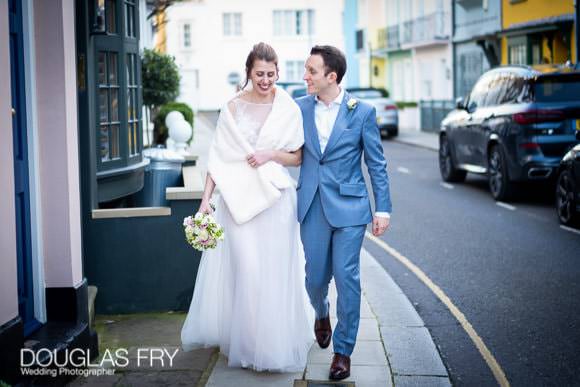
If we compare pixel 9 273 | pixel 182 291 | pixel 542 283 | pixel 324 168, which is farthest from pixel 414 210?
pixel 9 273

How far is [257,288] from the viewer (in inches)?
233

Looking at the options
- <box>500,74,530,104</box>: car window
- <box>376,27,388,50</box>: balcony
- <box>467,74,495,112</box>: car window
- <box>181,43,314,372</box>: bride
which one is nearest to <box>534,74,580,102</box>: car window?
<box>500,74,530,104</box>: car window

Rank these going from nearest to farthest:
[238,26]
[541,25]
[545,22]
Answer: [545,22] < [541,25] < [238,26]

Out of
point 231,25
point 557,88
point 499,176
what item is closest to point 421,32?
point 231,25

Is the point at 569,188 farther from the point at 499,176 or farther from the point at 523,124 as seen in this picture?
the point at 499,176

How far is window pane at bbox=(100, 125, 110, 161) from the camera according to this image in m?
8.59

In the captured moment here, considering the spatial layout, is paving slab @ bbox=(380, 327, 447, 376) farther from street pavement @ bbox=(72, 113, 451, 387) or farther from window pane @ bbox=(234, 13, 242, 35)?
window pane @ bbox=(234, 13, 242, 35)

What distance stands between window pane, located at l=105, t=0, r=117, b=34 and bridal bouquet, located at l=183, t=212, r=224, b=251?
3609mm

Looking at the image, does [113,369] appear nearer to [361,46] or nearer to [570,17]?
[570,17]

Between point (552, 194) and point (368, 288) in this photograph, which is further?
point (552, 194)

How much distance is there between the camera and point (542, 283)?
870 cm

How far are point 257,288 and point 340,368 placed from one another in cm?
70

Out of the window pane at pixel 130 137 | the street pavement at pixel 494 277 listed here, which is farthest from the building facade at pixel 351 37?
the window pane at pixel 130 137

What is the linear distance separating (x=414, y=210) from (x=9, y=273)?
956cm
